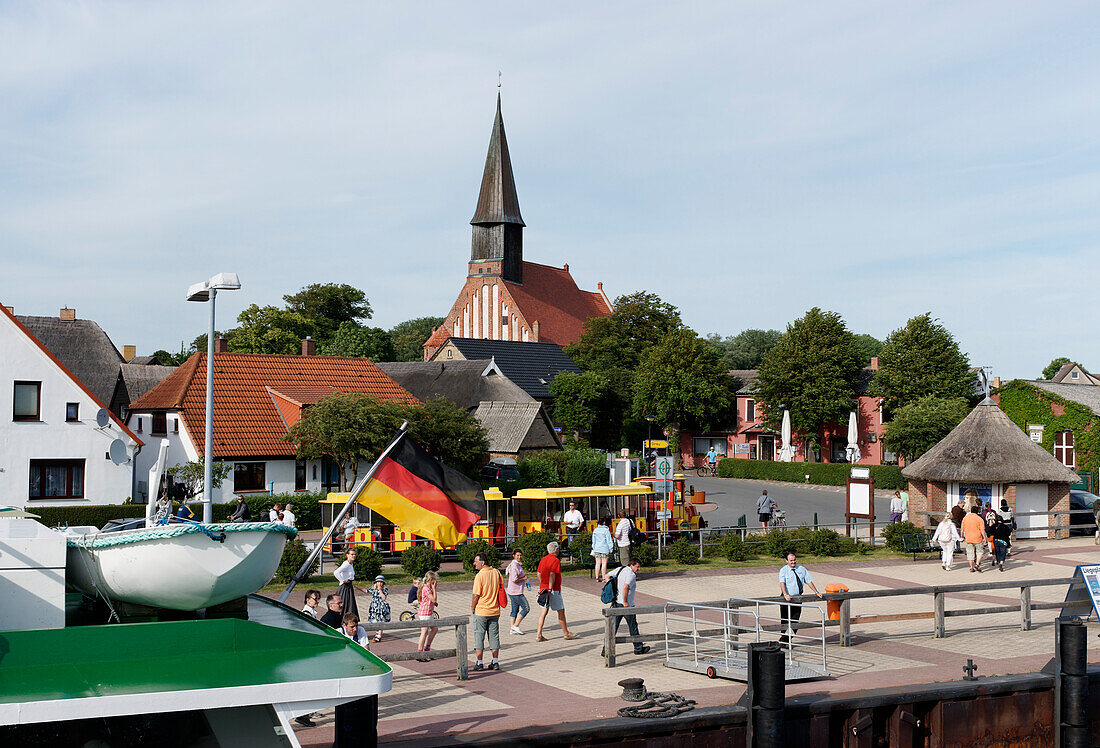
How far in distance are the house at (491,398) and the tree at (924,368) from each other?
82.3 feet

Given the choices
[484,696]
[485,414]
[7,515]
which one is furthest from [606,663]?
[485,414]

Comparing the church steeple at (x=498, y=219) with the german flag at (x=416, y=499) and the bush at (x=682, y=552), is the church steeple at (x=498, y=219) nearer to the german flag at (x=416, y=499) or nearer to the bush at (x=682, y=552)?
the bush at (x=682, y=552)

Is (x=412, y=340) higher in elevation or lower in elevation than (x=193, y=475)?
higher

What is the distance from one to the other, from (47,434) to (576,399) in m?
39.0

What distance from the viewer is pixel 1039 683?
519 inches

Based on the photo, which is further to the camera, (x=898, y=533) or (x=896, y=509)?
(x=896, y=509)

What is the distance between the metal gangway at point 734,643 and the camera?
14.5 meters

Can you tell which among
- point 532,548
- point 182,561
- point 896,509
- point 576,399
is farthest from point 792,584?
point 576,399

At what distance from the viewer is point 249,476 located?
3834cm

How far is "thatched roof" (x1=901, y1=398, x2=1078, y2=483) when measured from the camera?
104 ft

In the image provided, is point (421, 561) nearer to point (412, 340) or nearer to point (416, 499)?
point (416, 499)

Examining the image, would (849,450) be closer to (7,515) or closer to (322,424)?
(322,424)

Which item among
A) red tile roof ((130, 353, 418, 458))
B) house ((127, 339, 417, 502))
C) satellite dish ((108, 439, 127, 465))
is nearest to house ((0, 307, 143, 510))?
house ((127, 339, 417, 502))

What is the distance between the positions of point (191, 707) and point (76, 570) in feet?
6.41
